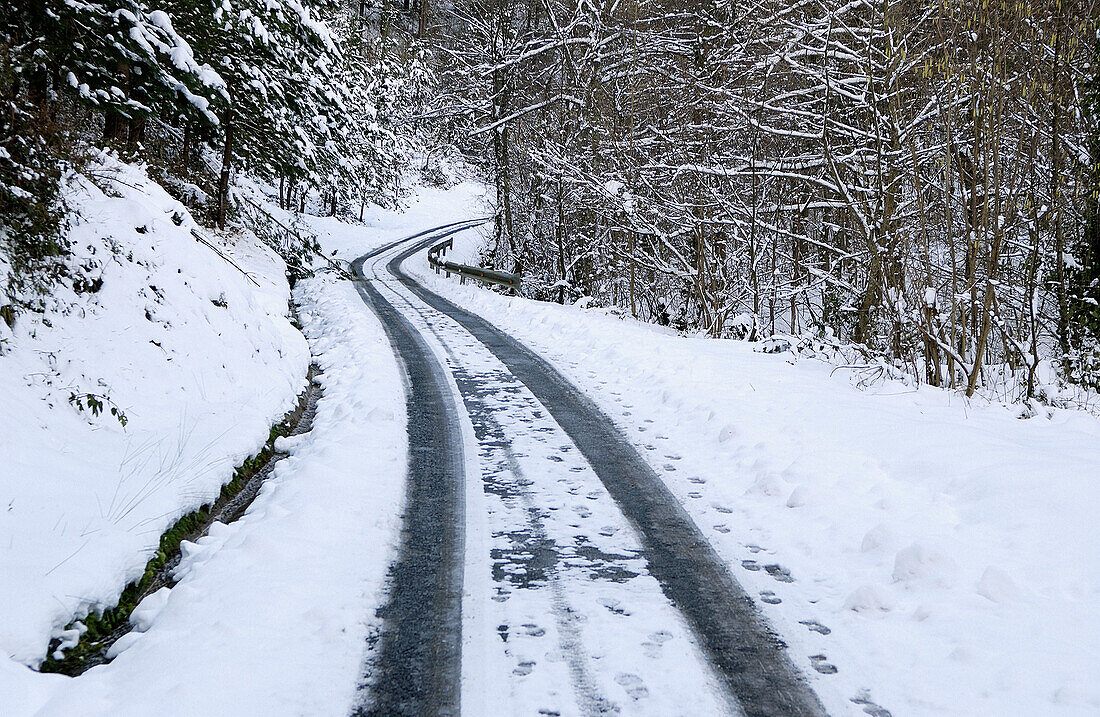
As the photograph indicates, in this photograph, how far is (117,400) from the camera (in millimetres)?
5863

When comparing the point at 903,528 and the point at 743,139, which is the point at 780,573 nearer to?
the point at 903,528

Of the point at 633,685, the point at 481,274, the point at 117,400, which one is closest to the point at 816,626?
the point at 633,685

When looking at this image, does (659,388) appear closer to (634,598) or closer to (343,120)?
(634,598)

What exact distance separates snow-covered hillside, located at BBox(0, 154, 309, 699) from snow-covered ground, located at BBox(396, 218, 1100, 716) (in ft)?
11.8

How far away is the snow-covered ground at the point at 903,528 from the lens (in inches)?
110

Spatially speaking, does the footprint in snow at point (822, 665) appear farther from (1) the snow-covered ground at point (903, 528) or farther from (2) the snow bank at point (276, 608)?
(2) the snow bank at point (276, 608)

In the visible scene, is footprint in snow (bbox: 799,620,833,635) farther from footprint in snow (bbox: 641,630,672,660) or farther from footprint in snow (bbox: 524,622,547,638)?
footprint in snow (bbox: 524,622,547,638)

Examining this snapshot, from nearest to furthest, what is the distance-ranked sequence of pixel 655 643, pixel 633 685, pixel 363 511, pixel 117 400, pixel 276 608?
pixel 633 685, pixel 655 643, pixel 276 608, pixel 363 511, pixel 117 400

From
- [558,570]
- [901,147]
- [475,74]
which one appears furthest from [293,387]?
[475,74]

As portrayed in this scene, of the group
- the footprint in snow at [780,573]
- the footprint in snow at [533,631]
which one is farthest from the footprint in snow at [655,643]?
the footprint in snow at [780,573]

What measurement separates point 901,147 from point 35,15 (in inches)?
405

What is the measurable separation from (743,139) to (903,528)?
10288 millimetres

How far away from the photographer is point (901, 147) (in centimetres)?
918

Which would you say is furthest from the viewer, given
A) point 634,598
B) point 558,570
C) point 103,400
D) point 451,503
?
point 103,400
